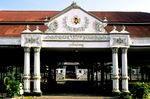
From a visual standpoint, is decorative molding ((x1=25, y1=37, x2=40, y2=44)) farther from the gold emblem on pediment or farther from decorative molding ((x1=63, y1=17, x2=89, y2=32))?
the gold emblem on pediment

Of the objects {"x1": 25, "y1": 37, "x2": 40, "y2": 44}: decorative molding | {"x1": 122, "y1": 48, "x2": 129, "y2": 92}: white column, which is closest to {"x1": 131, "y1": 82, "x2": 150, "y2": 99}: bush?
{"x1": 122, "y1": 48, "x2": 129, "y2": 92}: white column

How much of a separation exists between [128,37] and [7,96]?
9.95m

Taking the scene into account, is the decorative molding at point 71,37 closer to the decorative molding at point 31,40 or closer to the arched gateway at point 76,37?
the arched gateway at point 76,37

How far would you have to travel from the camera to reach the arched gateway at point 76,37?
82.6 feet

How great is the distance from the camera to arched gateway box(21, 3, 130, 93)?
25.2 m

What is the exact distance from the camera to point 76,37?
1003 inches

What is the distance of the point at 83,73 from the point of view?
96000 mm

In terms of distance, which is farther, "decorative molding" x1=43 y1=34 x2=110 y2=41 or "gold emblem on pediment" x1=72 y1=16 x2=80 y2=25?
"gold emblem on pediment" x1=72 y1=16 x2=80 y2=25

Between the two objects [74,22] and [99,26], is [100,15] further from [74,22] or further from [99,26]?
[74,22]

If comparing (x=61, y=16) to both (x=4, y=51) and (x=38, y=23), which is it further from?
(x=4, y=51)

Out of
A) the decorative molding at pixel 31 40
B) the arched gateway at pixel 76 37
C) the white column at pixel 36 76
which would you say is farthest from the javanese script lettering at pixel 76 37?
the white column at pixel 36 76

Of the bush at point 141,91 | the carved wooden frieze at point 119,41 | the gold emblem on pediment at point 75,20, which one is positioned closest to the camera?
the bush at point 141,91

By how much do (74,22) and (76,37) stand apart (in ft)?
3.93

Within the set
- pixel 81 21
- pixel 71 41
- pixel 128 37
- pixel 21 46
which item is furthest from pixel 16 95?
pixel 128 37
